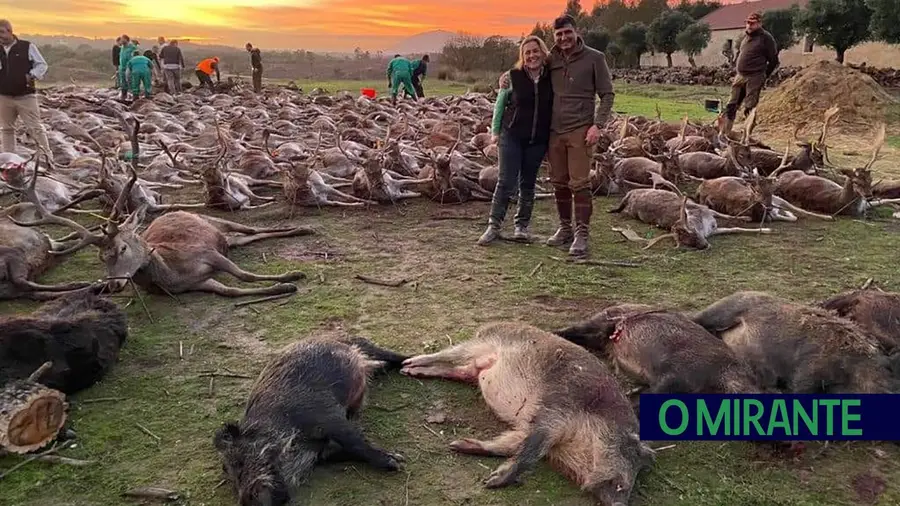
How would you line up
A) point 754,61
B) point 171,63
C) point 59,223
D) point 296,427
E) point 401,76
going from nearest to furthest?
point 296,427 → point 59,223 → point 754,61 → point 401,76 → point 171,63

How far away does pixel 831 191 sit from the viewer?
8.66 meters

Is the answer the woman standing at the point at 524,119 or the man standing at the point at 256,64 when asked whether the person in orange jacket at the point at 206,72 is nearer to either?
the man standing at the point at 256,64

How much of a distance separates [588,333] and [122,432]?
288 centimetres

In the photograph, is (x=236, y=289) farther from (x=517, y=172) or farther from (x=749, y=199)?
(x=749, y=199)

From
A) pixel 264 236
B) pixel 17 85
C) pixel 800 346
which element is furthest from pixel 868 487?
pixel 17 85

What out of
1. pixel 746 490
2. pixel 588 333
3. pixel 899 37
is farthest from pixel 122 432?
pixel 899 37

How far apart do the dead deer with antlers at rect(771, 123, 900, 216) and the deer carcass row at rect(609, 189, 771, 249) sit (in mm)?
1163

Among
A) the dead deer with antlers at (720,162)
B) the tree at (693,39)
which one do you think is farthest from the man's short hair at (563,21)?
the tree at (693,39)

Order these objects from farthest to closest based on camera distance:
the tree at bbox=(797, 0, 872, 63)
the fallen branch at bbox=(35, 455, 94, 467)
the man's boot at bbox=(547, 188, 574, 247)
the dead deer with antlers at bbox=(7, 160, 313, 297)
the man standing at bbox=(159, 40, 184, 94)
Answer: the tree at bbox=(797, 0, 872, 63) → the man standing at bbox=(159, 40, 184, 94) → the man's boot at bbox=(547, 188, 574, 247) → the dead deer with antlers at bbox=(7, 160, 313, 297) → the fallen branch at bbox=(35, 455, 94, 467)

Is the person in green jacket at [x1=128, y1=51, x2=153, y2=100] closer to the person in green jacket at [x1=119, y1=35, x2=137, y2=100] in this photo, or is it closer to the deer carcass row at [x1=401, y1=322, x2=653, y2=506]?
the person in green jacket at [x1=119, y1=35, x2=137, y2=100]

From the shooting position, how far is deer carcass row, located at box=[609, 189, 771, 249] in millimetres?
7274

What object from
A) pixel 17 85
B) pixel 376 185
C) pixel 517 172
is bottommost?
pixel 376 185

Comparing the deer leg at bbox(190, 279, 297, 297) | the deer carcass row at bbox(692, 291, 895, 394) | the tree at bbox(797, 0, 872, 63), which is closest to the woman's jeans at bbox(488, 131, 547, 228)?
the deer leg at bbox(190, 279, 297, 297)

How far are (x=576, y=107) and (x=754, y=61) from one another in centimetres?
651
